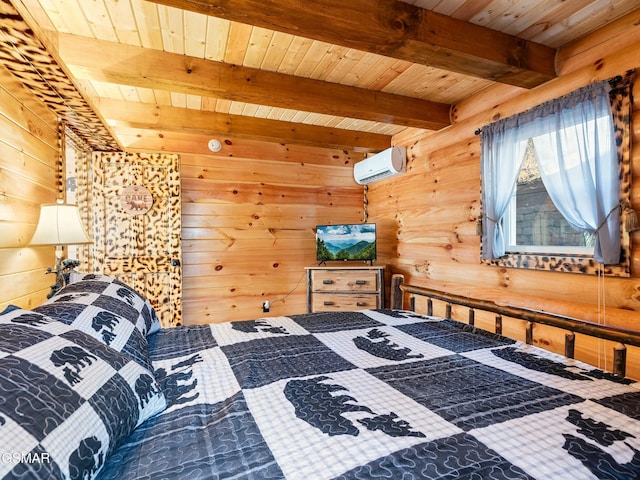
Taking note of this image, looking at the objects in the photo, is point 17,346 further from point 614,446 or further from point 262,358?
point 614,446

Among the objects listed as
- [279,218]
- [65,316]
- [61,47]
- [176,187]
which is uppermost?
[61,47]

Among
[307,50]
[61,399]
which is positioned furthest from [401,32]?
[61,399]

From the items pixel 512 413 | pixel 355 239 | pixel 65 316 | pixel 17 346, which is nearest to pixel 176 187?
pixel 355 239

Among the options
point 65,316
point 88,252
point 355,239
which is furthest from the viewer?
point 355,239

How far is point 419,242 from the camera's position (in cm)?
340

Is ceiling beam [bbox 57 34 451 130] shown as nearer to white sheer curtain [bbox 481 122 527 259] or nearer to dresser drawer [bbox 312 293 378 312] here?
white sheer curtain [bbox 481 122 527 259]

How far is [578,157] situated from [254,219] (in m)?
2.94

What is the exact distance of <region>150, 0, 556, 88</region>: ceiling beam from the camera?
1.45 m

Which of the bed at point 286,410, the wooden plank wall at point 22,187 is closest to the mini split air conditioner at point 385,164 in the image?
the bed at point 286,410

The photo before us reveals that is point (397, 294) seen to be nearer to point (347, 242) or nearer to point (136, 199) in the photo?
point (347, 242)

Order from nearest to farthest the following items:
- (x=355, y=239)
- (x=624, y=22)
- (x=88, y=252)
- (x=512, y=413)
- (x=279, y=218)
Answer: (x=512, y=413)
(x=624, y=22)
(x=88, y=252)
(x=355, y=239)
(x=279, y=218)

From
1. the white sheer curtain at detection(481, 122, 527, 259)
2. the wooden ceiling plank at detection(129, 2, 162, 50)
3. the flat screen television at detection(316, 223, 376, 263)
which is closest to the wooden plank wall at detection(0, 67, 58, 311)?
the wooden ceiling plank at detection(129, 2, 162, 50)

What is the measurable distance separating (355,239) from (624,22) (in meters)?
2.49

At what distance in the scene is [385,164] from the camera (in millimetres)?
3510
